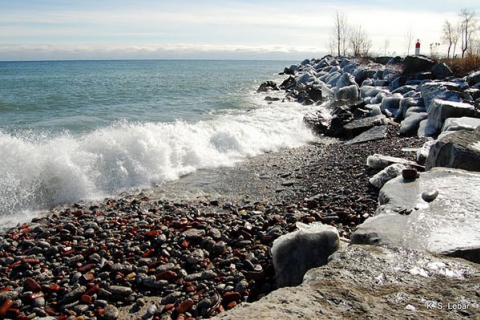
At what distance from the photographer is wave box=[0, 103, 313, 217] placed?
6.95 m

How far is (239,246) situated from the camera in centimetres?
458

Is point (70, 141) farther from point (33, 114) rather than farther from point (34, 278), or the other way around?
point (33, 114)

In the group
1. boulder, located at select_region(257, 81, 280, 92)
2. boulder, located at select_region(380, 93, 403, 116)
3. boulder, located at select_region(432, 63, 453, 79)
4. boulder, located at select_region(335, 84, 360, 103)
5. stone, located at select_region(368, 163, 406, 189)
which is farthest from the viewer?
boulder, located at select_region(257, 81, 280, 92)

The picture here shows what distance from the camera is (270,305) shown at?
2.06 meters

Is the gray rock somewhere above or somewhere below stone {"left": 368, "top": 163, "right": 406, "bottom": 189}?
below

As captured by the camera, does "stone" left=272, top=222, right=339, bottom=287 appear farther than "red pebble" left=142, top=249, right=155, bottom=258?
No

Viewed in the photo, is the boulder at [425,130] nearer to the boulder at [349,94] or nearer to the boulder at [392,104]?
the boulder at [392,104]

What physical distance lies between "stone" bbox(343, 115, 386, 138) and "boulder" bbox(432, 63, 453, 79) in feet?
21.6

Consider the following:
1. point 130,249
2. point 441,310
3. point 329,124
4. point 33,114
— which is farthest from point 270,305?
point 33,114

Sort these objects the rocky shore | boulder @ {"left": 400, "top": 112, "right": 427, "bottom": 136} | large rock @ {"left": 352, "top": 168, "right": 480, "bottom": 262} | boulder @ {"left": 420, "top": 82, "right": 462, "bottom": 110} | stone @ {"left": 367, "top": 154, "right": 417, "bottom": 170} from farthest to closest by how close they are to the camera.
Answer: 1. boulder @ {"left": 420, "top": 82, "right": 462, "bottom": 110}
2. boulder @ {"left": 400, "top": 112, "right": 427, "bottom": 136}
3. stone @ {"left": 367, "top": 154, "right": 417, "bottom": 170}
4. large rock @ {"left": 352, "top": 168, "right": 480, "bottom": 262}
5. the rocky shore

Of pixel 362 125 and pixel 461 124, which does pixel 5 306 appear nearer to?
pixel 461 124

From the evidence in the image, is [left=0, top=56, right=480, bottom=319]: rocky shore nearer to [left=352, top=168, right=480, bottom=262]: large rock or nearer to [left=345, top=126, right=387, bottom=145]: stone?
[left=352, top=168, right=480, bottom=262]: large rock

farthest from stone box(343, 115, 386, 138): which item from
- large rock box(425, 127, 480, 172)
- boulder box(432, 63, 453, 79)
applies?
boulder box(432, 63, 453, 79)

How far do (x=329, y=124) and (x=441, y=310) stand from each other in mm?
10718
